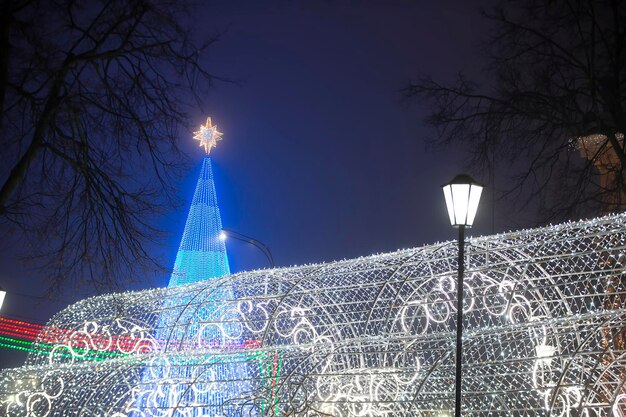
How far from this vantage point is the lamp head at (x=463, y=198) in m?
7.97

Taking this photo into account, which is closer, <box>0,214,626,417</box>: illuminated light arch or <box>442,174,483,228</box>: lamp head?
<box>442,174,483,228</box>: lamp head

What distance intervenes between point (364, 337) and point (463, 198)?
326 centimetres

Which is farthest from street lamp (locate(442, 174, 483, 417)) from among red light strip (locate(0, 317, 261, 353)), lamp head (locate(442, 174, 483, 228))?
red light strip (locate(0, 317, 261, 353))

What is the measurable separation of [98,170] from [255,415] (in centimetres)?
440

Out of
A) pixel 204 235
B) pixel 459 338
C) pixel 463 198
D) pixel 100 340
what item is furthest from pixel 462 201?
pixel 204 235

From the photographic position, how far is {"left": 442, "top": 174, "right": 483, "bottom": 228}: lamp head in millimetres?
7973

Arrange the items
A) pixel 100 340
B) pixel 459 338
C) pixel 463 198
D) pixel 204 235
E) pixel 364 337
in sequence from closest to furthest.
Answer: pixel 459 338 → pixel 463 198 → pixel 364 337 → pixel 100 340 → pixel 204 235

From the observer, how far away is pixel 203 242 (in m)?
20.7

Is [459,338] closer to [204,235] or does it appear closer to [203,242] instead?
[203,242]

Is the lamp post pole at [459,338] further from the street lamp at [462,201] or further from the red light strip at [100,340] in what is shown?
the red light strip at [100,340]

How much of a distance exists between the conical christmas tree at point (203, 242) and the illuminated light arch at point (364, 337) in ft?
19.0

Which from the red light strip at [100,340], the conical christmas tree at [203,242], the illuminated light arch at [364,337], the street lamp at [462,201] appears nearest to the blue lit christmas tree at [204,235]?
the conical christmas tree at [203,242]

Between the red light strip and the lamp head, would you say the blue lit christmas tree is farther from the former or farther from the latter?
the lamp head

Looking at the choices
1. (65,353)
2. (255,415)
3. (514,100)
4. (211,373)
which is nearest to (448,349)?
(255,415)
